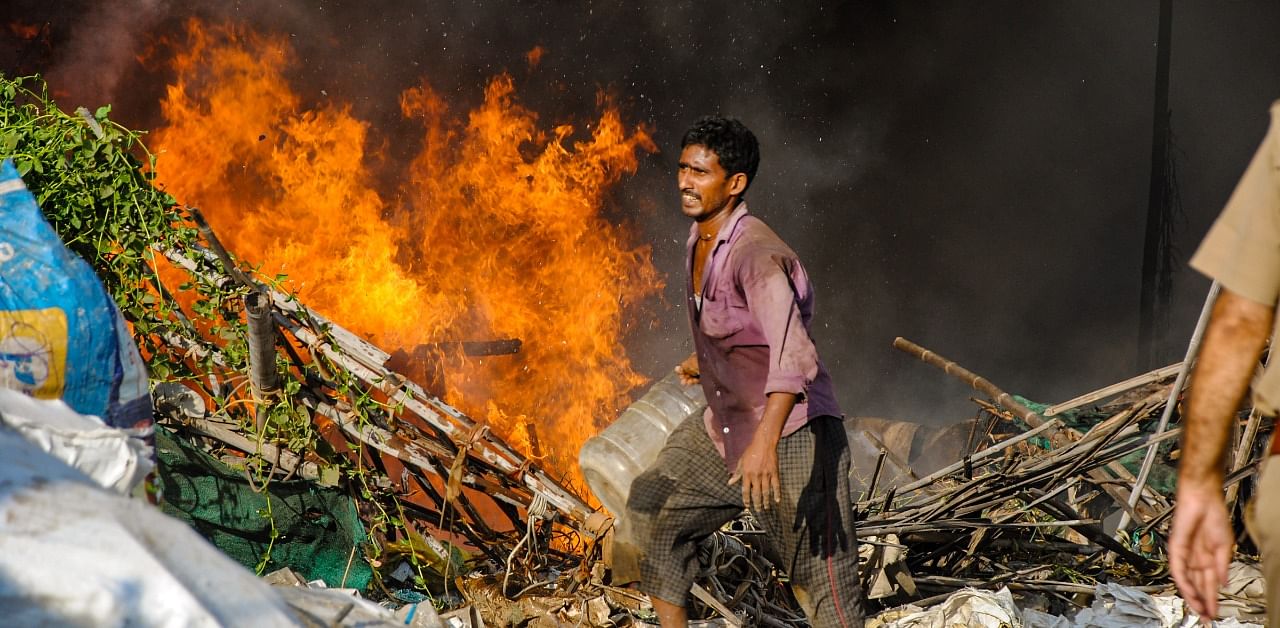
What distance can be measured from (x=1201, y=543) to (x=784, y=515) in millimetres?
1692

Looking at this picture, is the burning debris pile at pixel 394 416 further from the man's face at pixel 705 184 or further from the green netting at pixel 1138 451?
the man's face at pixel 705 184

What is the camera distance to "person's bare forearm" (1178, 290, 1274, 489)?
222 centimetres

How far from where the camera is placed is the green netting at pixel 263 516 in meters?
4.17

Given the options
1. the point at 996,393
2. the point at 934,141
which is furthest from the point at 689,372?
the point at 934,141

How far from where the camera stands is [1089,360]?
35.3 feet

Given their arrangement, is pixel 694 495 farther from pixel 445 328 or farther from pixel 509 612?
pixel 445 328

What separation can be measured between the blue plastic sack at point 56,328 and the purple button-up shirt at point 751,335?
198cm

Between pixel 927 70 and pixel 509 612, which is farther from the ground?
pixel 927 70

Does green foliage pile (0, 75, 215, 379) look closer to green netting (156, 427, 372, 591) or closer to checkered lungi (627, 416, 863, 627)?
green netting (156, 427, 372, 591)

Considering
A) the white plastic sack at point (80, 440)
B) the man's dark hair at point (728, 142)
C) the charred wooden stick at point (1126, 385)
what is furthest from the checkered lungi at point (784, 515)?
the charred wooden stick at point (1126, 385)

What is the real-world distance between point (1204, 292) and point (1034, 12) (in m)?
3.24

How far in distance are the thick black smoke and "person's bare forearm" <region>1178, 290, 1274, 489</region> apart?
7.71 metres

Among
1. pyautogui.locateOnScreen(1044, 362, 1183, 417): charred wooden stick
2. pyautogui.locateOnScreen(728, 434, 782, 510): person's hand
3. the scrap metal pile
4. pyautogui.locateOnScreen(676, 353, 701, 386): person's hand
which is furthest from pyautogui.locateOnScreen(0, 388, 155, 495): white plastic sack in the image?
pyautogui.locateOnScreen(1044, 362, 1183, 417): charred wooden stick

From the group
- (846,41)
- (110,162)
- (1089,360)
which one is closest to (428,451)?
(110,162)
